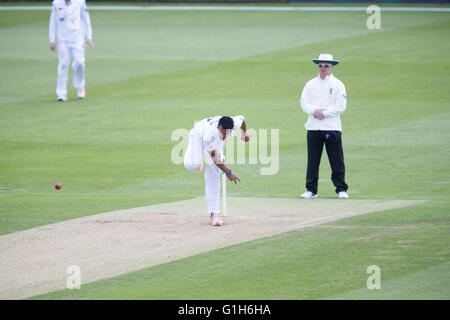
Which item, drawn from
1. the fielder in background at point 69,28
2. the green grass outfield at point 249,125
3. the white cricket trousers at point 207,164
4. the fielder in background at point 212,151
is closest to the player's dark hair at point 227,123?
the fielder in background at point 212,151

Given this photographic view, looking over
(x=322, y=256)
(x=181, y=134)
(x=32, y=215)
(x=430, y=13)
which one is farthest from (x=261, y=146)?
(x=430, y=13)

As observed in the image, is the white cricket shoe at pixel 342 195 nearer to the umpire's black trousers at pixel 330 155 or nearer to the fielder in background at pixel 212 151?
the umpire's black trousers at pixel 330 155

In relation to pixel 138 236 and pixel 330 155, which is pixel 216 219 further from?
pixel 330 155

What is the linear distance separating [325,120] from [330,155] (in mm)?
647

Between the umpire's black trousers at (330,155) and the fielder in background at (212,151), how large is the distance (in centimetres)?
254

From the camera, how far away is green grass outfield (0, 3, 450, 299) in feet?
32.9

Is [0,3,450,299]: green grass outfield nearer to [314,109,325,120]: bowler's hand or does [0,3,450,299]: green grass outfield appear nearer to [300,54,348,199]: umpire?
[300,54,348,199]: umpire

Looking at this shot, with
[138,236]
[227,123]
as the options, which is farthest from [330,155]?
[138,236]

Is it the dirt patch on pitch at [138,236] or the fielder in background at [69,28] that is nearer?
the dirt patch on pitch at [138,236]

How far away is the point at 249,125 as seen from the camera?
72.6 feet

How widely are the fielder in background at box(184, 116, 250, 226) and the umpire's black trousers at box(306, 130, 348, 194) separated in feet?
8.35

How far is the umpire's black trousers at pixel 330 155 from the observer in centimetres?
1475

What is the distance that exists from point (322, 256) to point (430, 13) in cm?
2970
